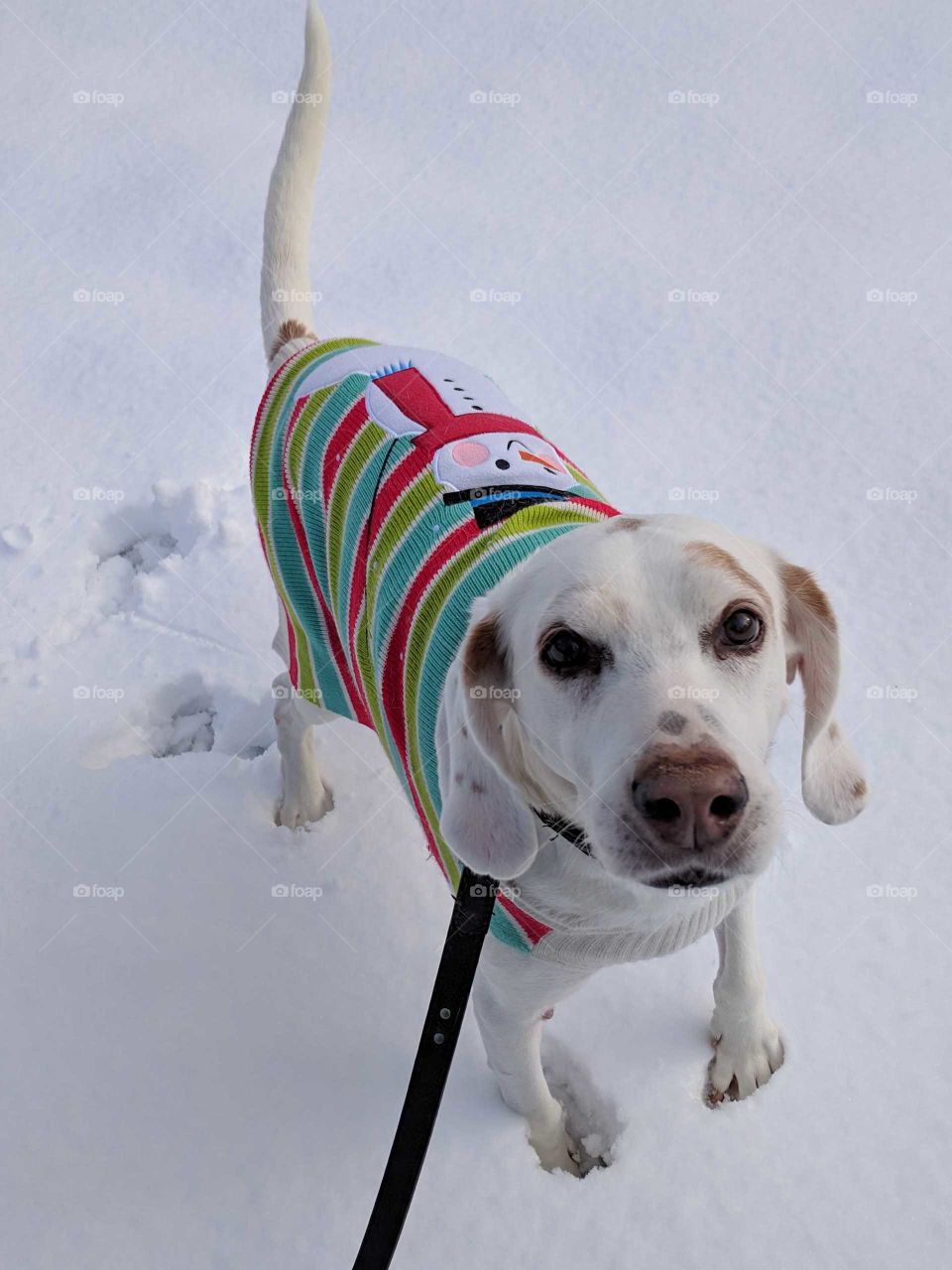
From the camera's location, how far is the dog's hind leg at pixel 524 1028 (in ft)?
5.31

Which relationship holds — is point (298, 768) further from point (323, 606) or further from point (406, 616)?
point (406, 616)

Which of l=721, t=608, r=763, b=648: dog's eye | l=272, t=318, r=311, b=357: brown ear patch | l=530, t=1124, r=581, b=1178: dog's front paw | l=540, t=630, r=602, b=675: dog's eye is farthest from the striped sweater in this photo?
l=530, t=1124, r=581, b=1178: dog's front paw

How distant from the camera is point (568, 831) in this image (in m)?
1.45

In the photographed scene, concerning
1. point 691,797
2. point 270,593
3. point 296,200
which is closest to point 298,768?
point 270,593

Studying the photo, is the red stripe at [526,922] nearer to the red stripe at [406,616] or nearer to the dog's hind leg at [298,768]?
the red stripe at [406,616]

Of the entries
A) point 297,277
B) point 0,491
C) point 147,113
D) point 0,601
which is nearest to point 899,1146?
point 297,277

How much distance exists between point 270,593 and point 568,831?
5.89ft

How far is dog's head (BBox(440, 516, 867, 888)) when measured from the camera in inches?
46.1

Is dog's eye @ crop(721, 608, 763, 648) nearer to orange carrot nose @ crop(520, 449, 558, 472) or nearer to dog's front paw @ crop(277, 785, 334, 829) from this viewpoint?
orange carrot nose @ crop(520, 449, 558, 472)

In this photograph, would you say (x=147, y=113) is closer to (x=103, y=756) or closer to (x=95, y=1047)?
(x=103, y=756)

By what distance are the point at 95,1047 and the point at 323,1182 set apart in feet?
2.04

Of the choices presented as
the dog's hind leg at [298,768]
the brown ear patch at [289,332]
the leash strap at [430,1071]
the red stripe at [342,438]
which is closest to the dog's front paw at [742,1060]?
the leash strap at [430,1071]

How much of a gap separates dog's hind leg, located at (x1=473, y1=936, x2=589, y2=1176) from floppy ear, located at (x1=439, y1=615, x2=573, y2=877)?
271mm

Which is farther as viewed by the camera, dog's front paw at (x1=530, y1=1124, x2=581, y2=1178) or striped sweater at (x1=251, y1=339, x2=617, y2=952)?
dog's front paw at (x1=530, y1=1124, x2=581, y2=1178)
